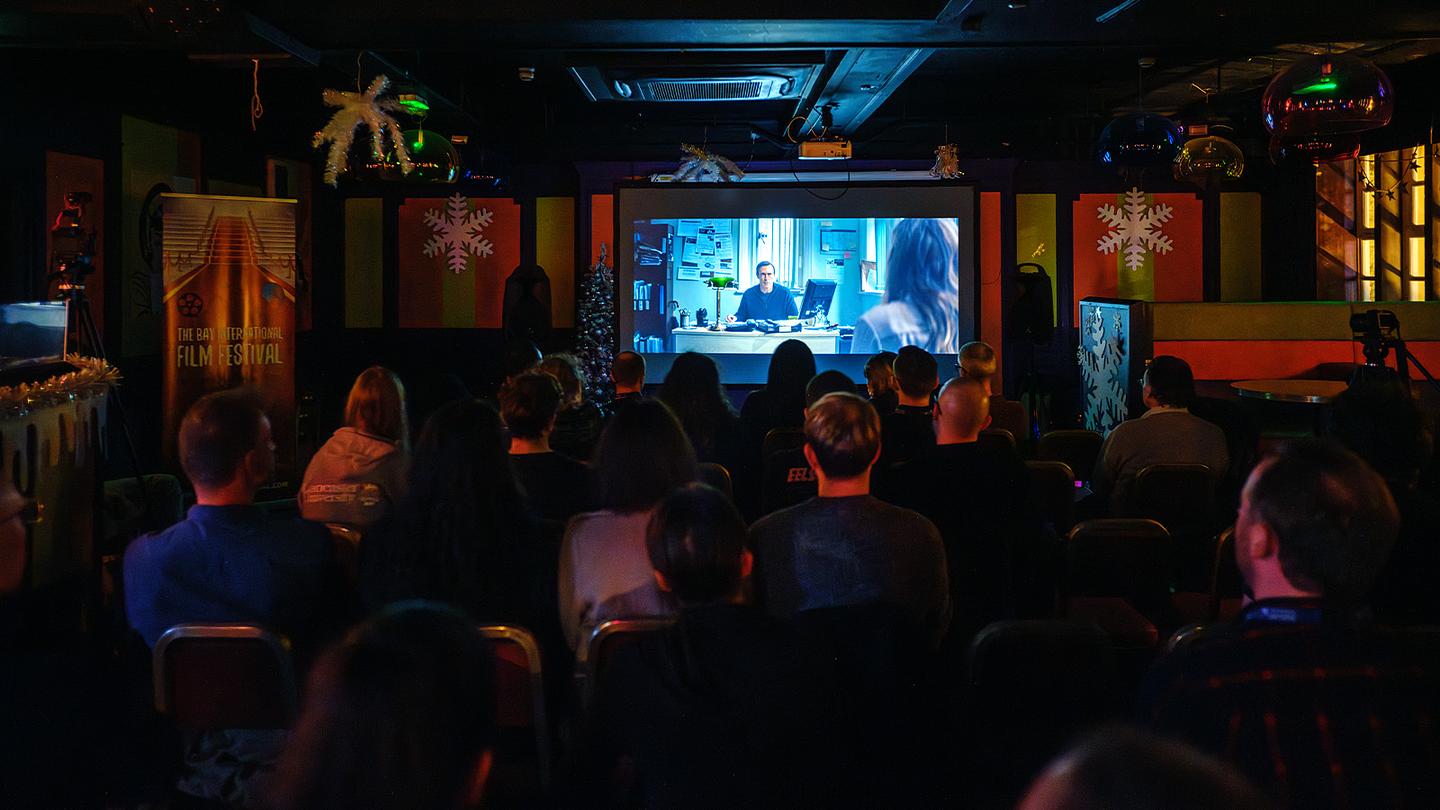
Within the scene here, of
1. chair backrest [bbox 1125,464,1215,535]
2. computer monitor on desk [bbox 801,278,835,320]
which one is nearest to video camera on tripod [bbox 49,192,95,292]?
chair backrest [bbox 1125,464,1215,535]

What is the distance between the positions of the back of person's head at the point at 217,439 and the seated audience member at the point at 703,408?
274 centimetres

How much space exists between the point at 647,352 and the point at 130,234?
181 inches

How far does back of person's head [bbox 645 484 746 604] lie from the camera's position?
1.91 m

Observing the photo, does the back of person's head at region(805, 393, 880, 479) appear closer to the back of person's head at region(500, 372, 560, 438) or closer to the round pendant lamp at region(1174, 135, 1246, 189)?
the back of person's head at region(500, 372, 560, 438)

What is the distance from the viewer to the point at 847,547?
8.45ft

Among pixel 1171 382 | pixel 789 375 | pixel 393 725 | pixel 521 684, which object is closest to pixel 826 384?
pixel 789 375

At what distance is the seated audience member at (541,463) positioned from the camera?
3.62 m

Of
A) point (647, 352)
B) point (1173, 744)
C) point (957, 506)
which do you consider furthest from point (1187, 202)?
point (1173, 744)

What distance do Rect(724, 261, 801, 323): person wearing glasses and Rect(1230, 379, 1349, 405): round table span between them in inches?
171

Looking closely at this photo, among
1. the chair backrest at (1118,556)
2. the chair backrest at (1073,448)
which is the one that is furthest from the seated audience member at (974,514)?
the chair backrest at (1073,448)

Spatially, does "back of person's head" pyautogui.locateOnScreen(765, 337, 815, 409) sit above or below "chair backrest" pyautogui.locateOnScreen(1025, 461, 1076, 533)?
above

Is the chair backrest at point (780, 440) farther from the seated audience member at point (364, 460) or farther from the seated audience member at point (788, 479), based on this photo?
the seated audience member at point (364, 460)

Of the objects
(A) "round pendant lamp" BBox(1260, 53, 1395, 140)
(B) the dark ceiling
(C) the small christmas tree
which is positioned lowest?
(C) the small christmas tree

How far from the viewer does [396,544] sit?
272 centimetres
